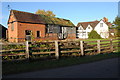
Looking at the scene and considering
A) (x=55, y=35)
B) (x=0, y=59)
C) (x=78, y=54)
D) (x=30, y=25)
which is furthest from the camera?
(x=55, y=35)

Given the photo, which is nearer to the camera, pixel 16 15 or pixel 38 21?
pixel 16 15

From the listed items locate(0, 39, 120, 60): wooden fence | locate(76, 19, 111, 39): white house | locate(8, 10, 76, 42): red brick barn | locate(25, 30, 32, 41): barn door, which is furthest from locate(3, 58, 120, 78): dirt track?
locate(76, 19, 111, 39): white house

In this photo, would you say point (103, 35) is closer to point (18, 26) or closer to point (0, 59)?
point (18, 26)

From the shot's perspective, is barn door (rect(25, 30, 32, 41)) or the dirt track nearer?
the dirt track

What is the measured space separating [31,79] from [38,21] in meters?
25.3

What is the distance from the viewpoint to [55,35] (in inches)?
1258

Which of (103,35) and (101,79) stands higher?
(103,35)

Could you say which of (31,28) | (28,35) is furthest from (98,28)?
(28,35)

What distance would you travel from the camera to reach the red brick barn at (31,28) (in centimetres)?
2561

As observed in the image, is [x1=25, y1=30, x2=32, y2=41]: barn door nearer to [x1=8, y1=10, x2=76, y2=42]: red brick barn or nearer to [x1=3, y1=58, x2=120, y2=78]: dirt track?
[x1=8, y1=10, x2=76, y2=42]: red brick barn

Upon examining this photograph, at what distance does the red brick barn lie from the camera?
25609mm

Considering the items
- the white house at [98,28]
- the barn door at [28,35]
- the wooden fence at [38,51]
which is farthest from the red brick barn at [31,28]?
the white house at [98,28]

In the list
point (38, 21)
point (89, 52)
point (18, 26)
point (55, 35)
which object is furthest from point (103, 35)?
point (89, 52)

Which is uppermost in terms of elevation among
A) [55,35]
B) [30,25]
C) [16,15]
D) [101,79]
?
[16,15]
